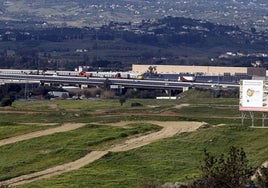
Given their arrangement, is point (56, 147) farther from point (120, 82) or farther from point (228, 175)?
point (120, 82)

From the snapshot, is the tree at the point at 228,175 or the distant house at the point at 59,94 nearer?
the tree at the point at 228,175

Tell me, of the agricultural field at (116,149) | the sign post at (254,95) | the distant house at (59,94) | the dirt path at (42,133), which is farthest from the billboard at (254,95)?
the distant house at (59,94)

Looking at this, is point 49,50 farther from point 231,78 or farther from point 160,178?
point 160,178

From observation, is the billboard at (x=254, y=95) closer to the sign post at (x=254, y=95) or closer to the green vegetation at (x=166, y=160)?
the sign post at (x=254, y=95)

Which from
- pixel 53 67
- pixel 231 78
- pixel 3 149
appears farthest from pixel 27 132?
pixel 53 67

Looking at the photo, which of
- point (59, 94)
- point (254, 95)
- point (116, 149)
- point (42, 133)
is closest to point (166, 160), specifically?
point (116, 149)

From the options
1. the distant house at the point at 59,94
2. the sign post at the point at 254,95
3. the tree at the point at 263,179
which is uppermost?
the sign post at the point at 254,95
